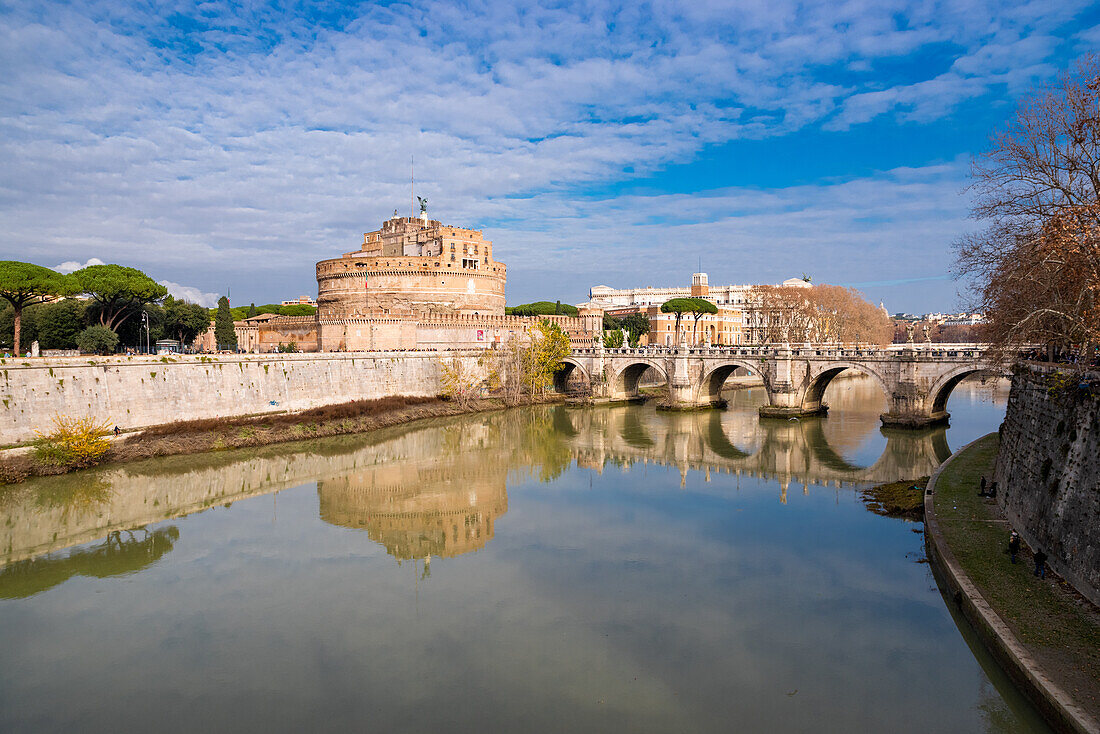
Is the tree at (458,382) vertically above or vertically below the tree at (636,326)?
below

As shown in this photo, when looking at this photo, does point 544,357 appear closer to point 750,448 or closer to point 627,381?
point 627,381

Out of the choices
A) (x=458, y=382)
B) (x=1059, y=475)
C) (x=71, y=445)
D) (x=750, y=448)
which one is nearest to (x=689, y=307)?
(x=458, y=382)

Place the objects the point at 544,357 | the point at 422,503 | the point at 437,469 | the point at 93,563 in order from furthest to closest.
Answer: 1. the point at 544,357
2. the point at 437,469
3. the point at 422,503
4. the point at 93,563

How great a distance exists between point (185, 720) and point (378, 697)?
222 cm

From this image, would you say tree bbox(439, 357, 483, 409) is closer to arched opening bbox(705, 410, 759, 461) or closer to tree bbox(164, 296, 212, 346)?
arched opening bbox(705, 410, 759, 461)

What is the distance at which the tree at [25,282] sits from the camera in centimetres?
2619

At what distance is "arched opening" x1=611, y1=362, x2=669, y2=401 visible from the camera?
3900 cm

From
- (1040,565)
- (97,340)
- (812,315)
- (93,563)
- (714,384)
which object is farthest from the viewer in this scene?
(812,315)

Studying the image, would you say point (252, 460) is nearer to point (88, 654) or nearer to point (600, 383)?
point (88, 654)

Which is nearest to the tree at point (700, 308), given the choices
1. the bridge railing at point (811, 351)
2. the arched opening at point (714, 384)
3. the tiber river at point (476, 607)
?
the bridge railing at point (811, 351)

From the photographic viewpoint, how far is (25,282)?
2662 centimetres

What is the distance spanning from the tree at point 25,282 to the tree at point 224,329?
1084 centimetres

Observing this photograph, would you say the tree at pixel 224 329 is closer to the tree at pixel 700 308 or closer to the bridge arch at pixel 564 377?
the bridge arch at pixel 564 377

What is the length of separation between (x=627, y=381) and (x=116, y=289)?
26.0m
